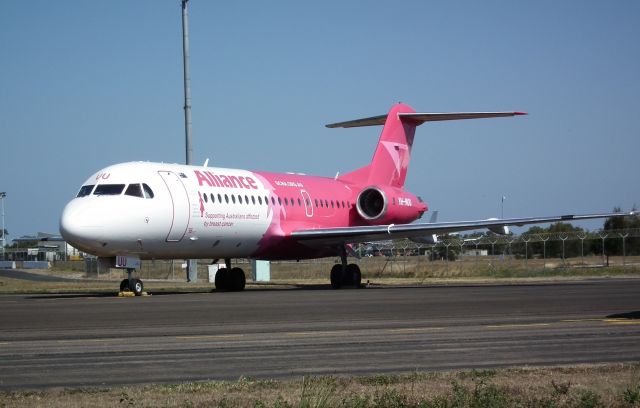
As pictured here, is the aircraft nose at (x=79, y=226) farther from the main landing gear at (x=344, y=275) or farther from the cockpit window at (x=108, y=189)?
the main landing gear at (x=344, y=275)

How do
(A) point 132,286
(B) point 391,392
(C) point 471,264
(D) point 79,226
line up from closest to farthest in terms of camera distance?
(B) point 391,392, (D) point 79,226, (A) point 132,286, (C) point 471,264

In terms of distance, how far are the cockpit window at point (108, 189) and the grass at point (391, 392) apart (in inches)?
711

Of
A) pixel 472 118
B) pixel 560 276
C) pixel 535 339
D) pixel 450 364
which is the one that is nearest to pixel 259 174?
pixel 472 118

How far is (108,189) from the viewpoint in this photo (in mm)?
26578

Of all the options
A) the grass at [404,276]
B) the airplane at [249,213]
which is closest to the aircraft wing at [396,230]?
the airplane at [249,213]

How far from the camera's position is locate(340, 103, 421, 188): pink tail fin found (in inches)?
1497

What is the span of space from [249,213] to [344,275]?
429cm

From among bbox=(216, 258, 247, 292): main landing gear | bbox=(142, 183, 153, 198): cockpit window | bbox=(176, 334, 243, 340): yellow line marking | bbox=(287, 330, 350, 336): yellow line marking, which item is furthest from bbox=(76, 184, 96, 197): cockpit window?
bbox=(287, 330, 350, 336): yellow line marking

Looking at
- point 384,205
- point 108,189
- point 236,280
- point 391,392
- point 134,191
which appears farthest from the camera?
point 384,205

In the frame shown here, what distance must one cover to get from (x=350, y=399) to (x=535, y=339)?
533 cm

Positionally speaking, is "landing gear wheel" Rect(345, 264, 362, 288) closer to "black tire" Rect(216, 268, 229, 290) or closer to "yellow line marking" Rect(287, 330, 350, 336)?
"black tire" Rect(216, 268, 229, 290)

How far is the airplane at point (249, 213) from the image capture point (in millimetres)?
26219

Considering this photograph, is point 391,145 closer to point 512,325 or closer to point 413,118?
point 413,118

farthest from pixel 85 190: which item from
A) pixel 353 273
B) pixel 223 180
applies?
pixel 353 273
